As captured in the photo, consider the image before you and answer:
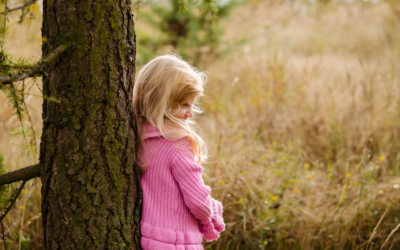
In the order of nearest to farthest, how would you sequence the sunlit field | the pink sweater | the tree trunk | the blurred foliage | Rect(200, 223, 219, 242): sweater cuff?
the tree trunk
the pink sweater
Rect(200, 223, 219, 242): sweater cuff
the sunlit field
the blurred foliage

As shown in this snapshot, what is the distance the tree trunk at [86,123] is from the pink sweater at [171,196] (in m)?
0.18

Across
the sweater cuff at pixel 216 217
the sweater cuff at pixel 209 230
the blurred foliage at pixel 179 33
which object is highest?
the blurred foliage at pixel 179 33

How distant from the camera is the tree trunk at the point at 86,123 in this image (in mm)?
1163

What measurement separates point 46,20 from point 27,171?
2.12ft

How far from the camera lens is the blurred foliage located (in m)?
6.01

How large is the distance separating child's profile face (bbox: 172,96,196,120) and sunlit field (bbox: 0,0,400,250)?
708 mm

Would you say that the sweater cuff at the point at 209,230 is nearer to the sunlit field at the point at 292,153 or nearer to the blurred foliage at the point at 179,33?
the sunlit field at the point at 292,153

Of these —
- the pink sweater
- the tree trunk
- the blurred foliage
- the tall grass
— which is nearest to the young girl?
the pink sweater

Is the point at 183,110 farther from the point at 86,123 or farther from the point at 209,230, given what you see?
the point at 209,230

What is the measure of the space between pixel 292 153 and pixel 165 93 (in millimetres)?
2329

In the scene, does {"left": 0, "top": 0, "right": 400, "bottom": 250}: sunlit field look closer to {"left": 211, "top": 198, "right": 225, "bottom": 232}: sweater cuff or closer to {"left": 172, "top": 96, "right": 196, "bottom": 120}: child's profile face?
{"left": 211, "top": 198, "right": 225, "bottom": 232}: sweater cuff

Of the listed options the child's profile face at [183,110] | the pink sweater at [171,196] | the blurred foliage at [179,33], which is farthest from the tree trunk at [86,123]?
the blurred foliage at [179,33]

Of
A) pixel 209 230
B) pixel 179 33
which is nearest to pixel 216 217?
pixel 209 230

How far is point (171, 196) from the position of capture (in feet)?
4.97
